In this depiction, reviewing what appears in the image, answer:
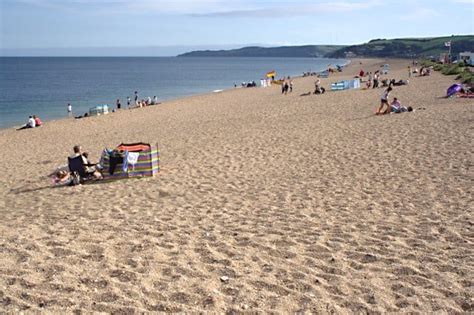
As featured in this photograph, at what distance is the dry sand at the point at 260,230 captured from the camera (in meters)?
4.37

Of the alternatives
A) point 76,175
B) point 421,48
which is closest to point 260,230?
point 76,175

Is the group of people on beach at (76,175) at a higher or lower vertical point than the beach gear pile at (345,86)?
lower

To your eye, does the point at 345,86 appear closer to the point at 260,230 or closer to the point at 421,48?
the point at 260,230

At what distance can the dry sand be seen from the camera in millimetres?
4371

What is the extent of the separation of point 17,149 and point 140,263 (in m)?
14.5

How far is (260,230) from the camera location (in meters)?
6.36

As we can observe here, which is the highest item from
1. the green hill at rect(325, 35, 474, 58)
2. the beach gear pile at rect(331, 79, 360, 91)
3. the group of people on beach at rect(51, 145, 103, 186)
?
the green hill at rect(325, 35, 474, 58)

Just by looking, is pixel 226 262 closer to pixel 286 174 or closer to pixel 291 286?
pixel 291 286

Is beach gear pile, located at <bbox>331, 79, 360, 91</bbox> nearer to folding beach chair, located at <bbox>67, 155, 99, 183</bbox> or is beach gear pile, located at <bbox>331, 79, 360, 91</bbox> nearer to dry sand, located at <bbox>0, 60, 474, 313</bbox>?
dry sand, located at <bbox>0, 60, 474, 313</bbox>

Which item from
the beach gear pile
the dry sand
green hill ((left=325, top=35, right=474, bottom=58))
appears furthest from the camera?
green hill ((left=325, top=35, right=474, bottom=58))

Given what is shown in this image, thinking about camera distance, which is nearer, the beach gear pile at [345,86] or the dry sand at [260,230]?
the dry sand at [260,230]

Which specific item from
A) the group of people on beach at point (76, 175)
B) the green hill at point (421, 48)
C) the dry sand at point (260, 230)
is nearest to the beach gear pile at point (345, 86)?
the dry sand at point (260, 230)

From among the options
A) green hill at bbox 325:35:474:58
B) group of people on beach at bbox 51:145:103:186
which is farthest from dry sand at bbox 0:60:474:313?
green hill at bbox 325:35:474:58

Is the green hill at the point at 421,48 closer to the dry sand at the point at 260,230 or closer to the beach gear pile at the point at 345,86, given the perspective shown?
the beach gear pile at the point at 345,86
